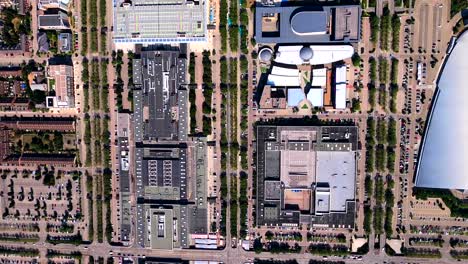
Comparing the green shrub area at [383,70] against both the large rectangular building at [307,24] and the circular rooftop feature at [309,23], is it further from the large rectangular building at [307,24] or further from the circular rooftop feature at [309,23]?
the circular rooftop feature at [309,23]

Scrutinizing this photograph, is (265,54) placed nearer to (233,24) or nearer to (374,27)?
(233,24)

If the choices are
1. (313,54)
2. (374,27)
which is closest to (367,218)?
(313,54)

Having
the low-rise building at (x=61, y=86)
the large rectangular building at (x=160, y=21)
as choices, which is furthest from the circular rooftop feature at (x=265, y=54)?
the low-rise building at (x=61, y=86)

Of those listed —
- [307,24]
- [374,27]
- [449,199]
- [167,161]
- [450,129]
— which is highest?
[307,24]

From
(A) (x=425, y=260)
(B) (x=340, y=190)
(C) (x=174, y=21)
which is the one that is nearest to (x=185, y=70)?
(C) (x=174, y=21)

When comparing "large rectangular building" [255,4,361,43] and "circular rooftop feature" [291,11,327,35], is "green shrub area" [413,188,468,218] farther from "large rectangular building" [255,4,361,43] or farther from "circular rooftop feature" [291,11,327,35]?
"circular rooftop feature" [291,11,327,35]

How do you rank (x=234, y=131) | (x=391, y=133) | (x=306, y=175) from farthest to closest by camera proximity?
(x=234, y=131), (x=306, y=175), (x=391, y=133)
